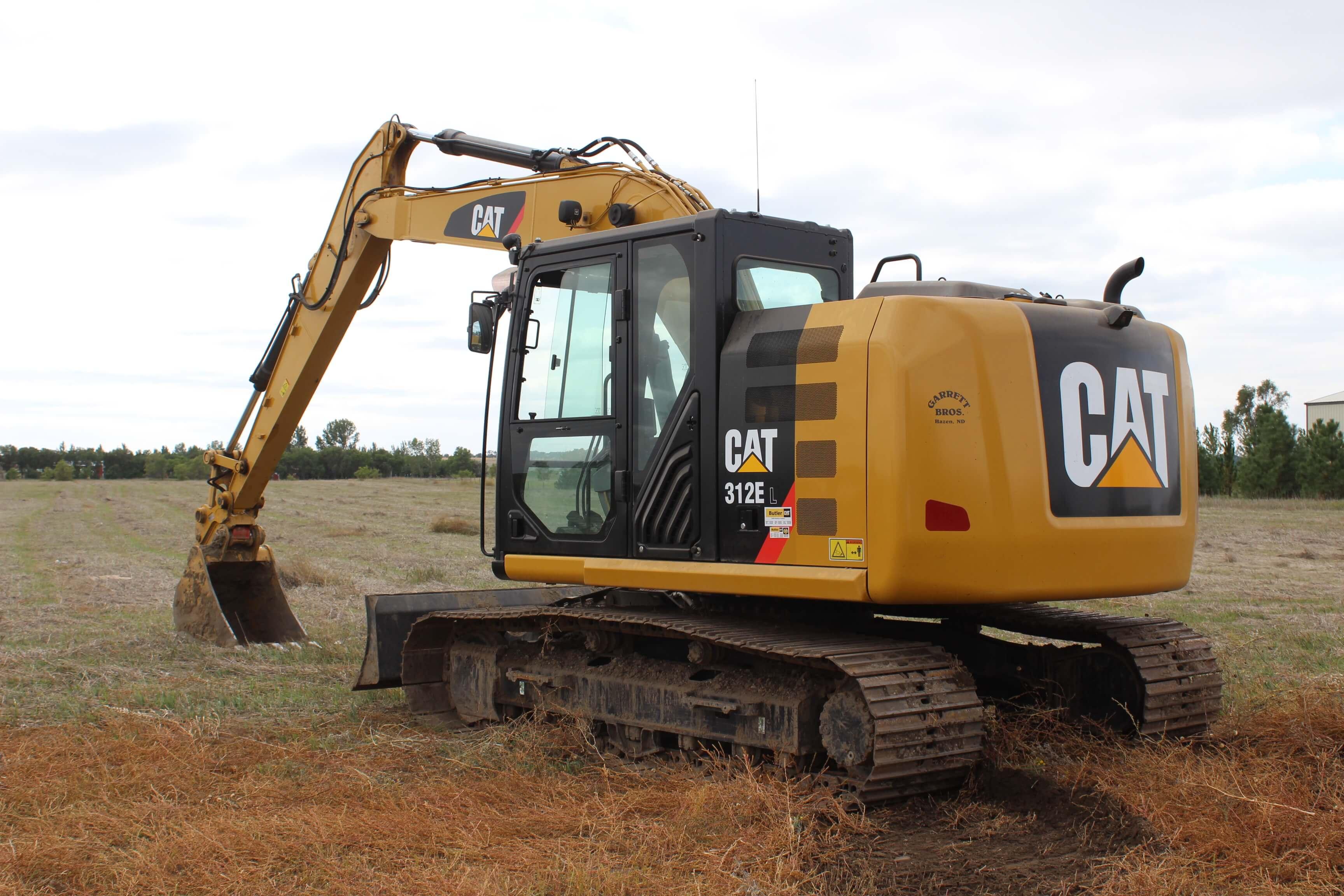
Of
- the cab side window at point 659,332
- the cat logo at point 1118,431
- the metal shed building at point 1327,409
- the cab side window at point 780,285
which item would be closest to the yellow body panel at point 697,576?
the cab side window at point 659,332

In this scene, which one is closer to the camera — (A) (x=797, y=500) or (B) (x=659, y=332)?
(A) (x=797, y=500)

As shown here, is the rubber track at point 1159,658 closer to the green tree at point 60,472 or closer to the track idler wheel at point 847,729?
the track idler wheel at point 847,729

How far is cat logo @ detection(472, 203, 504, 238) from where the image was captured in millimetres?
7945

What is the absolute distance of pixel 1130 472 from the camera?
565 cm

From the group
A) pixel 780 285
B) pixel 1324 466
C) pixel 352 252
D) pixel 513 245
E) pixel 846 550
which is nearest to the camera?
pixel 846 550

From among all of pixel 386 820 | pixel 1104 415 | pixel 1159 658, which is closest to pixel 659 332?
pixel 1104 415

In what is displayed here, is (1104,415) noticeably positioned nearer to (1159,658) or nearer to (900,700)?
(1159,658)

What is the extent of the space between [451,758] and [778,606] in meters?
1.92

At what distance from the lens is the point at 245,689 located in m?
8.21

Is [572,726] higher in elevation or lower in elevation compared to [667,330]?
lower

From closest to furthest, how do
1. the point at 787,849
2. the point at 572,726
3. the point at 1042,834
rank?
the point at 787,849 → the point at 1042,834 → the point at 572,726

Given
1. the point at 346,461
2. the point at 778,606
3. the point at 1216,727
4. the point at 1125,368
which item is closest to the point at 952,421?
the point at 1125,368

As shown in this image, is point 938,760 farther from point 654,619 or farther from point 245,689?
point 245,689

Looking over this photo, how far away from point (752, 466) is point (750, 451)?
0.24 feet
